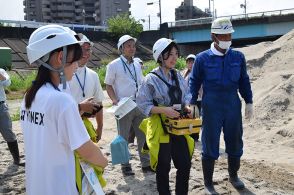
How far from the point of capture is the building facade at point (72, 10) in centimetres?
8700

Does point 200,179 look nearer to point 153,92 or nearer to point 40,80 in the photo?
point 153,92

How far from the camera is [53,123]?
6.93 ft

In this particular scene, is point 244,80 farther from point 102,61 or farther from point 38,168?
point 102,61

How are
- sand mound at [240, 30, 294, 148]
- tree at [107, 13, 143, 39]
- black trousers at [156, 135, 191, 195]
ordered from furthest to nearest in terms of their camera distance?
tree at [107, 13, 143, 39]
sand mound at [240, 30, 294, 148]
black trousers at [156, 135, 191, 195]

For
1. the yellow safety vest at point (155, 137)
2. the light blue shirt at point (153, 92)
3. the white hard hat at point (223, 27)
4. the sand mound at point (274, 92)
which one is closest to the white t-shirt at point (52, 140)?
the yellow safety vest at point (155, 137)

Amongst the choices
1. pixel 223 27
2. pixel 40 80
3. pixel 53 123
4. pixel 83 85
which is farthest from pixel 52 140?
pixel 223 27

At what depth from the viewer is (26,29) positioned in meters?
36.3

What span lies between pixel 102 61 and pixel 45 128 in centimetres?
3073

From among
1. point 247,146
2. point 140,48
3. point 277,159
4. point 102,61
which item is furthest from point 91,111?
point 140,48

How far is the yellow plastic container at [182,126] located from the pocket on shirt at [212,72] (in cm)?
79

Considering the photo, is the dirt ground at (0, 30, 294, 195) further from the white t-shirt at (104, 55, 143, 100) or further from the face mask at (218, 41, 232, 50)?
the face mask at (218, 41, 232, 50)

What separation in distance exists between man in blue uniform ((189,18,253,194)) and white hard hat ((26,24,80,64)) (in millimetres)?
2552

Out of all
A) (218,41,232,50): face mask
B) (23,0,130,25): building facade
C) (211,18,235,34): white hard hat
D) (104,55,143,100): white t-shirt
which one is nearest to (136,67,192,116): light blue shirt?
(218,41,232,50): face mask

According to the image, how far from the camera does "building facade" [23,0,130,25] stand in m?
87.0
